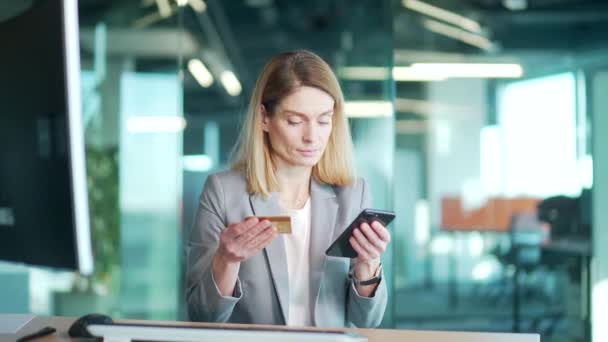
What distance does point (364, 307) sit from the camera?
1945mm

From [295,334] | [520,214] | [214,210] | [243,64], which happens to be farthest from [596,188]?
[295,334]

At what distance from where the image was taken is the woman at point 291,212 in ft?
6.40

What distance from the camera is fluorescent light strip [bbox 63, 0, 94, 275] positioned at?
1.15 m

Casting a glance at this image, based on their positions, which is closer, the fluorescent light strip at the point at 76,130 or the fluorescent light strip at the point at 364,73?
the fluorescent light strip at the point at 76,130

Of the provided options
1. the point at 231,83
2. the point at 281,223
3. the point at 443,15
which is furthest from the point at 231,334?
the point at 231,83

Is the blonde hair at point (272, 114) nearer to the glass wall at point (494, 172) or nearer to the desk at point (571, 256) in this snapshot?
the glass wall at point (494, 172)

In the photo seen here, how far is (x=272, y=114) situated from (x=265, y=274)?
1.49 feet

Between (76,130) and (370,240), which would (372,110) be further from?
(76,130)

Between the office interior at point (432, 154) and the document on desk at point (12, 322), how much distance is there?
3291 millimetres

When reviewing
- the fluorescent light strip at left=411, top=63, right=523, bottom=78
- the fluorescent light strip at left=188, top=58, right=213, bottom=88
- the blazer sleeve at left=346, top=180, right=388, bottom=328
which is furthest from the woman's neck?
the fluorescent light strip at left=188, top=58, right=213, bottom=88

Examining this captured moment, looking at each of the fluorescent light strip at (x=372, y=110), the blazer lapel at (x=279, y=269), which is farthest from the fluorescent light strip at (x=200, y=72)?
the blazer lapel at (x=279, y=269)

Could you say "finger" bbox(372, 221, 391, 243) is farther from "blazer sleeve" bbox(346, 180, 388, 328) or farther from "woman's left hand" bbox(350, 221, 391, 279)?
"blazer sleeve" bbox(346, 180, 388, 328)

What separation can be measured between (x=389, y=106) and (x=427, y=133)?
0.84 metres

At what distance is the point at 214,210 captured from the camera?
206 centimetres
